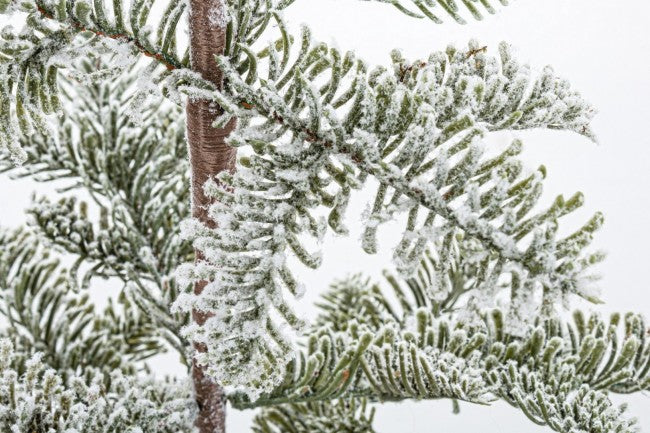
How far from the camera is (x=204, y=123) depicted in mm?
649

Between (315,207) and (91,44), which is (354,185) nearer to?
(315,207)

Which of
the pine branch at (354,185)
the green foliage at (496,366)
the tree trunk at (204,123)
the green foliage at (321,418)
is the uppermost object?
the tree trunk at (204,123)

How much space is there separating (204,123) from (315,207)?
7.9 inches

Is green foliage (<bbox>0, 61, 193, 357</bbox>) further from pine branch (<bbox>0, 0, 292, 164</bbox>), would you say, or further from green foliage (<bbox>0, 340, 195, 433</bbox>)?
pine branch (<bbox>0, 0, 292, 164</bbox>)

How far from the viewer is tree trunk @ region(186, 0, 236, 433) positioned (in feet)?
1.83

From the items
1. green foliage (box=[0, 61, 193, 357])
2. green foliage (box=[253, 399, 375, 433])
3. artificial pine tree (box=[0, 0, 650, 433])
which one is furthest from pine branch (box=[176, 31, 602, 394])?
green foliage (box=[253, 399, 375, 433])

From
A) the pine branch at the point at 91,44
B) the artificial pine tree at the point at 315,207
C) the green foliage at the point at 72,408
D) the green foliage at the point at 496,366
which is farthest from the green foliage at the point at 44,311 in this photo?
the pine branch at the point at 91,44

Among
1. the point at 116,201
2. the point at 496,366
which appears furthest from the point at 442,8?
the point at 116,201

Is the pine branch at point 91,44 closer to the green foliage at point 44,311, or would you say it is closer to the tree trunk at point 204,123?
the tree trunk at point 204,123

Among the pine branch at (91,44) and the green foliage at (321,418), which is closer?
the pine branch at (91,44)

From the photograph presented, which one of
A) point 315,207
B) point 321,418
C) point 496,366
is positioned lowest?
point 321,418

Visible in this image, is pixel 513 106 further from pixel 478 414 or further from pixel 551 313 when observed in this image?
pixel 478 414

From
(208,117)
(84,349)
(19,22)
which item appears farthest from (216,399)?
(19,22)

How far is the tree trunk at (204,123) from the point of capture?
56 cm
